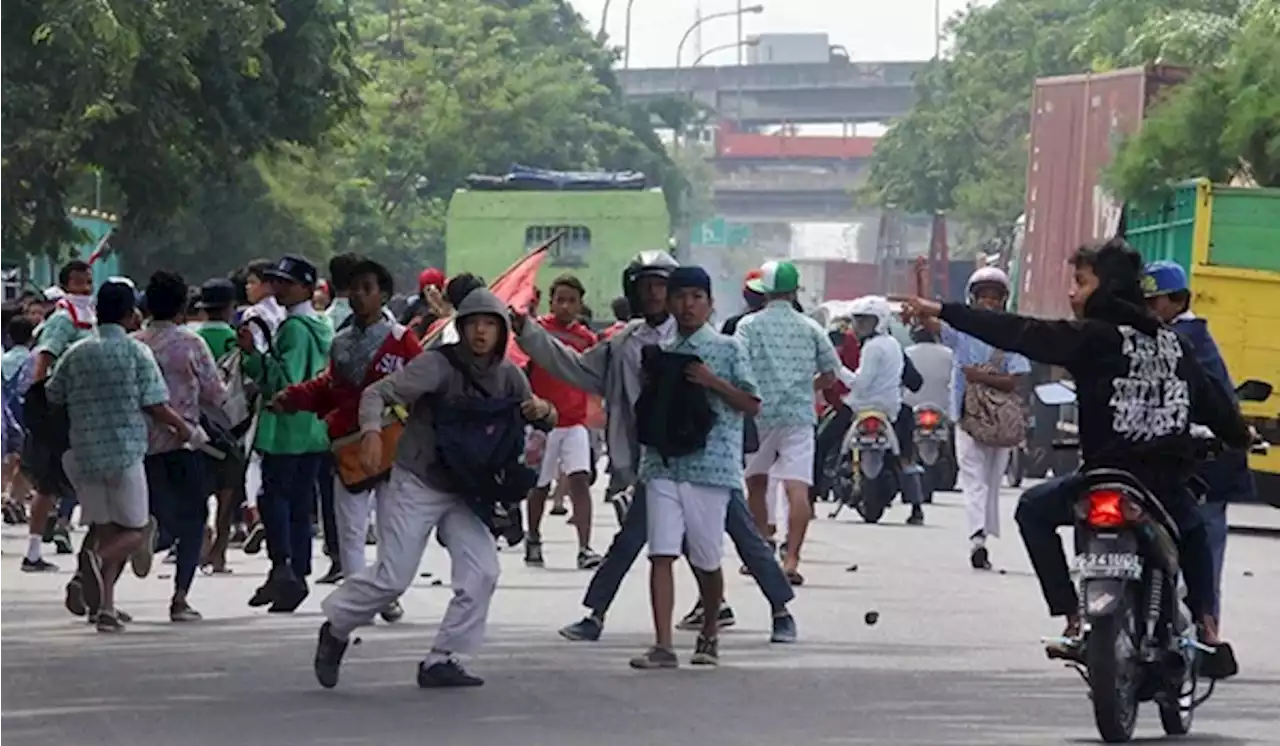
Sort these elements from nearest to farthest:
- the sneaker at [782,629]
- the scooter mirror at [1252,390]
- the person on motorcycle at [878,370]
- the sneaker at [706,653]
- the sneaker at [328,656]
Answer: the scooter mirror at [1252,390] → the sneaker at [328,656] → the sneaker at [706,653] → the sneaker at [782,629] → the person on motorcycle at [878,370]

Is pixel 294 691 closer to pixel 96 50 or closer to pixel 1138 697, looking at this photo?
pixel 1138 697

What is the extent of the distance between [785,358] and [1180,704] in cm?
582

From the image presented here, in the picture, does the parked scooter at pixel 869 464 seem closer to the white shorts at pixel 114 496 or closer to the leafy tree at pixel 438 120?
the white shorts at pixel 114 496

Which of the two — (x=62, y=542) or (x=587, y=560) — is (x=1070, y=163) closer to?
(x=62, y=542)

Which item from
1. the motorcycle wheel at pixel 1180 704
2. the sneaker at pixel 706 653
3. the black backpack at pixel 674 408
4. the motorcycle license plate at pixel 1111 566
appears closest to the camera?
the motorcycle license plate at pixel 1111 566

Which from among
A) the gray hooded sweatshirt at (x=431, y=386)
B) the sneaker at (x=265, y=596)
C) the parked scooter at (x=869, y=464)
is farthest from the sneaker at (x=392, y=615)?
the parked scooter at (x=869, y=464)

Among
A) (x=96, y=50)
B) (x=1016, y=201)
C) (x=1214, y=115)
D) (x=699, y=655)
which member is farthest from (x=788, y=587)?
(x=1016, y=201)

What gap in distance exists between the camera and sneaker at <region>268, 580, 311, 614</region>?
14.7 m

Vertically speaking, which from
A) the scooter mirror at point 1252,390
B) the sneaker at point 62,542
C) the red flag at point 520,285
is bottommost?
the sneaker at point 62,542

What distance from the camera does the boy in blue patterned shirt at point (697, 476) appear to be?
1230cm

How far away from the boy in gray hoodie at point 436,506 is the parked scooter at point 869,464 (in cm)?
1286

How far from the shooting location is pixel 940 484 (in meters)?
30.2

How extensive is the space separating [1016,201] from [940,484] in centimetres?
5304

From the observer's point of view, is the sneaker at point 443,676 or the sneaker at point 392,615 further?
the sneaker at point 392,615
